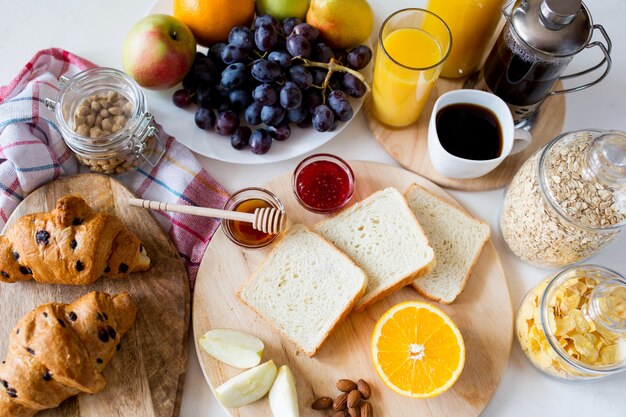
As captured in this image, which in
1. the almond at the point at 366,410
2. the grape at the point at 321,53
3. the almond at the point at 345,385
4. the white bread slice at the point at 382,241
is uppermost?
the grape at the point at 321,53

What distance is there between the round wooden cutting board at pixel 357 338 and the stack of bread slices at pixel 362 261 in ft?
0.14

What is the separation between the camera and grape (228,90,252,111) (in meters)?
1.60

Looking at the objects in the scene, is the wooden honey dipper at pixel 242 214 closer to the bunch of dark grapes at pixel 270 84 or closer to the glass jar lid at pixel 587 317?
the bunch of dark grapes at pixel 270 84

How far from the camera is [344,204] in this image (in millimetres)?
1629

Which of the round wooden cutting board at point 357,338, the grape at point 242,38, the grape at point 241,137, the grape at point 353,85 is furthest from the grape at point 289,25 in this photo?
the round wooden cutting board at point 357,338

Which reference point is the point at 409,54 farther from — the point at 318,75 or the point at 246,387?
the point at 246,387

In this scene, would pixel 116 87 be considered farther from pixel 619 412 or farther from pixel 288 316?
pixel 619 412

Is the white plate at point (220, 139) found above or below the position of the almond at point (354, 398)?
above

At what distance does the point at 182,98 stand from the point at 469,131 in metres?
0.88

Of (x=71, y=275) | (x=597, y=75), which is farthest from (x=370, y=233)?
(x=597, y=75)

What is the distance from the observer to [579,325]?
54.9 inches

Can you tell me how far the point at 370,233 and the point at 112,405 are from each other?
2.78 feet

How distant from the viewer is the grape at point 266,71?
1.53 m

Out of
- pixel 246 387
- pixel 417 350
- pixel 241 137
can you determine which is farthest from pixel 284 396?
pixel 241 137
